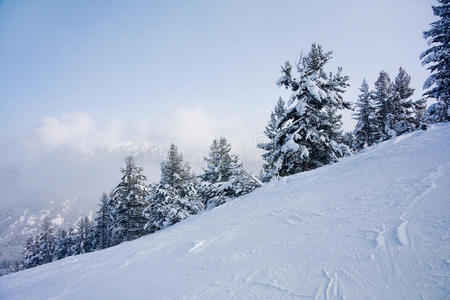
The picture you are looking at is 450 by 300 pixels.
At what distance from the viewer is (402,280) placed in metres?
2.20

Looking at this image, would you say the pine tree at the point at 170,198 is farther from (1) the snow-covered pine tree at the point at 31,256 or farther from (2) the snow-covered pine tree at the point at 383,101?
Result: (1) the snow-covered pine tree at the point at 31,256

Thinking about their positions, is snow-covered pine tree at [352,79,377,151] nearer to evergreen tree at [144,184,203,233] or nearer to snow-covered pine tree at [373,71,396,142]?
snow-covered pine tree at [373,71,396,142]

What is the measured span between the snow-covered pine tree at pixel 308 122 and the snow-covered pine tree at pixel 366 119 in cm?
1234

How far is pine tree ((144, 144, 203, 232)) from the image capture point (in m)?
17.8

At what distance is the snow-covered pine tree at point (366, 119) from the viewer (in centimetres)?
2259

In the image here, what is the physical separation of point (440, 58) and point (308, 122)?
993 centimetres

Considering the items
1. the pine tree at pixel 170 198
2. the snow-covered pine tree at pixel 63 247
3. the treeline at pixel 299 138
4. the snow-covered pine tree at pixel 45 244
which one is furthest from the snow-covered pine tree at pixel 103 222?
the pine tree at pixel 170 198

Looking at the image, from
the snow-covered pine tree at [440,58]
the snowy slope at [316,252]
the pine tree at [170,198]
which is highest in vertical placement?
the snow-covered pine tree at [440,58]

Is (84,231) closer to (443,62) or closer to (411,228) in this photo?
(411,228)

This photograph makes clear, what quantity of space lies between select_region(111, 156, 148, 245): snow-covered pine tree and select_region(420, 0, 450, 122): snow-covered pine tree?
2472cm

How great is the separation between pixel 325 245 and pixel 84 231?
57.5 m

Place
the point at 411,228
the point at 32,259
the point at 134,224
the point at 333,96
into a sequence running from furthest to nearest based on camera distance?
the point at 32,259 < the point at 134,224 < the point at 333,96 < the point at 411,228

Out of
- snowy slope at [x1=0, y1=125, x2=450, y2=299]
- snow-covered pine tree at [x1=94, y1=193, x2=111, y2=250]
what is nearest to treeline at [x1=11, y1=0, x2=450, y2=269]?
snowy slope at [x1=0, y1=125, x2=450, y2=299]

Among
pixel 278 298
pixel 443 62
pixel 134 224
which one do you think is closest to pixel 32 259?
pixel 134 224
